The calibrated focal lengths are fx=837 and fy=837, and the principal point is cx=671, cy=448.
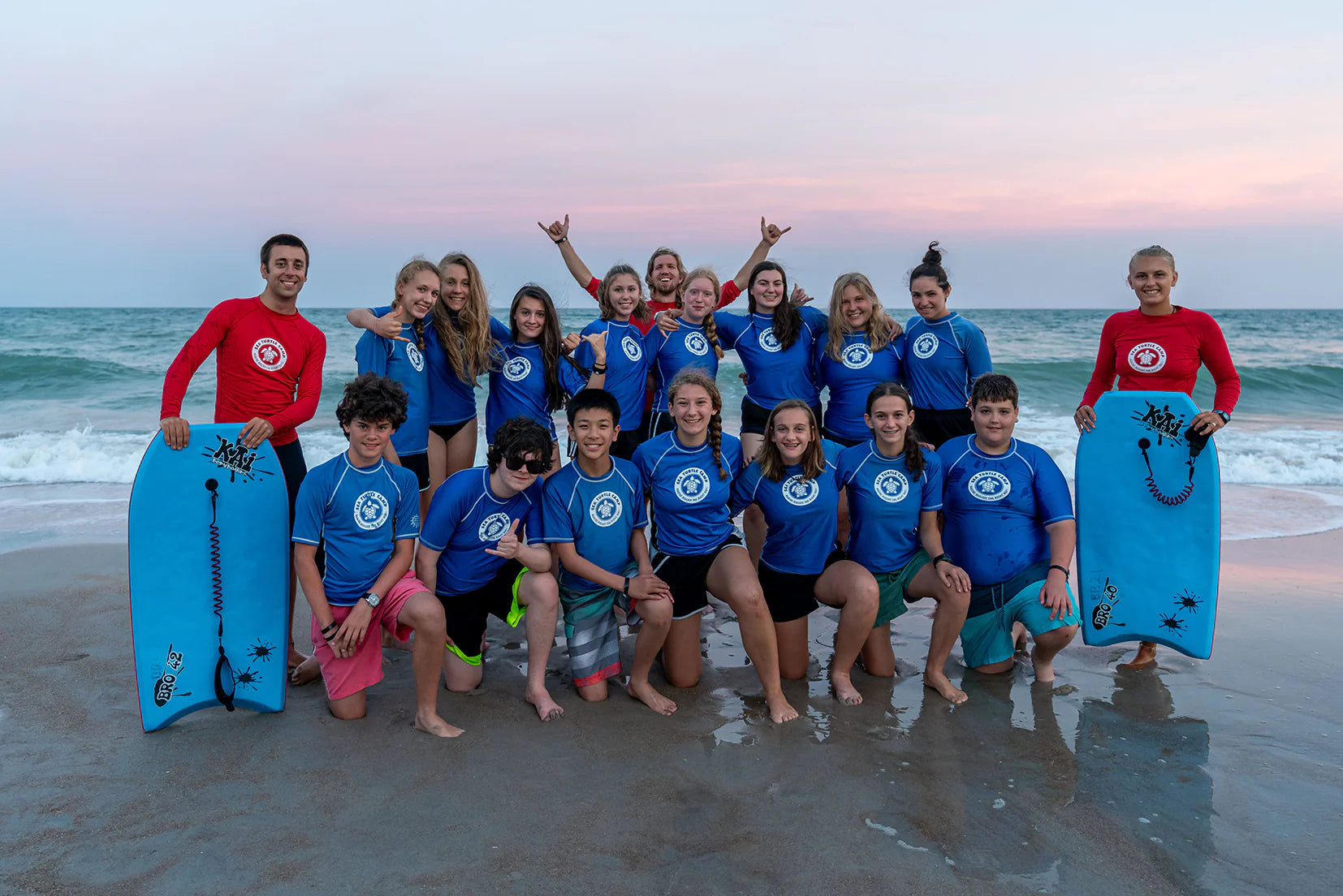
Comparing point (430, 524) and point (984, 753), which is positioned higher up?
point (430, 524)

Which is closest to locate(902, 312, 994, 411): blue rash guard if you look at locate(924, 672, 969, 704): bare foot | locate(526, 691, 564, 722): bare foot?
locate(924, 672, 969, 704): bare foot

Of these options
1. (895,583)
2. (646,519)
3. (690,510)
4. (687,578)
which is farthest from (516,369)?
(895,583)

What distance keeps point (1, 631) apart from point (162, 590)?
1.57 m

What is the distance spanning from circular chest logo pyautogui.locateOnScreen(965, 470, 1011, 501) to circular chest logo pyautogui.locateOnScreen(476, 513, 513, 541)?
2129 millimetres

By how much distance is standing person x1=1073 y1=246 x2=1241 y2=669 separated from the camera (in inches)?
166

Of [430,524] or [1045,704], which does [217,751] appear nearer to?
[430,524]

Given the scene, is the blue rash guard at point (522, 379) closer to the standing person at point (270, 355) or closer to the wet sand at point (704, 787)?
the standing person at point (270, 355)

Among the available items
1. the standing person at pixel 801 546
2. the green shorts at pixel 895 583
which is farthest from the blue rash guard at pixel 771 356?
the green shorts at pixel 895 583

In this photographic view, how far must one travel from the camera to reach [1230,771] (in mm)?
3057

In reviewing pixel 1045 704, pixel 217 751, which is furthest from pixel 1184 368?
pixel 217 751

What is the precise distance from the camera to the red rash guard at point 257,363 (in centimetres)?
→ 375

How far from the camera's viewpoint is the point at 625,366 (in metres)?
4.77

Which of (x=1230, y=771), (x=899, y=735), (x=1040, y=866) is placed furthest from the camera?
(x=899, y=735)

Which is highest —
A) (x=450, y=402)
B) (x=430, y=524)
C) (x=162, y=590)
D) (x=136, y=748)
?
(x=450, y=402)
